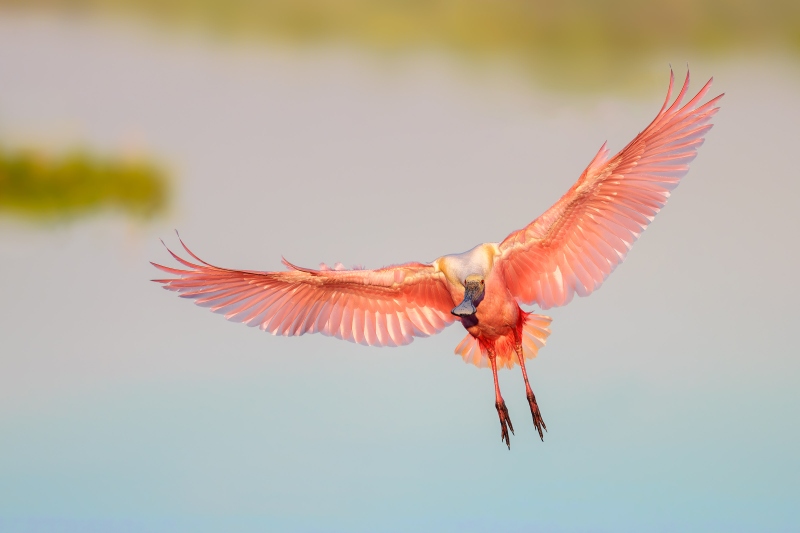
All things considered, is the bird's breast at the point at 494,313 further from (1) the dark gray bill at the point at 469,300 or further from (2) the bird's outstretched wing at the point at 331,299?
(2) the bird's outstretched wing at the point at 331,299

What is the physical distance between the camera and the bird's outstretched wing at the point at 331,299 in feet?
55.9

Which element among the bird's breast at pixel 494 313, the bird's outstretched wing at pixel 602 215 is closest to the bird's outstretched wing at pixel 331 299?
the bird's breast at pixel 494 313

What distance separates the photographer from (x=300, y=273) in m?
17.1

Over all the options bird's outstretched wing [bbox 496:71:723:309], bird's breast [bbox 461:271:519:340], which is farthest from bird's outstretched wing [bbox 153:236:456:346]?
bird's outstretched wing [bbox 496:71:723:309]

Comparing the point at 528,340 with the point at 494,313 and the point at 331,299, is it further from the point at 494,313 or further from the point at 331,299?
the point at 331,299

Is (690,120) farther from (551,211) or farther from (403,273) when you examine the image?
(403,273)

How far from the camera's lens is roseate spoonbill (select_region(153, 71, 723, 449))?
15.9 m

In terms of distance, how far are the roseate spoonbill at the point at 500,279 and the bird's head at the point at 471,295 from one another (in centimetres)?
1

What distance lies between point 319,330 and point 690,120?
16.2 feet

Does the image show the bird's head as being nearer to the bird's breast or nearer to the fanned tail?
the bird's breast

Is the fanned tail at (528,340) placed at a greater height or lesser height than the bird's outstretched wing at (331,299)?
lesser

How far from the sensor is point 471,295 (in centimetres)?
1617

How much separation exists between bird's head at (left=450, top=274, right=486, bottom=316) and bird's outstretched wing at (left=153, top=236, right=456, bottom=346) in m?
0.69

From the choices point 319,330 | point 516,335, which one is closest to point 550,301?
point 516,335
